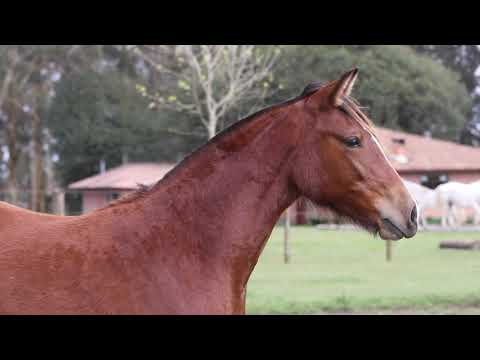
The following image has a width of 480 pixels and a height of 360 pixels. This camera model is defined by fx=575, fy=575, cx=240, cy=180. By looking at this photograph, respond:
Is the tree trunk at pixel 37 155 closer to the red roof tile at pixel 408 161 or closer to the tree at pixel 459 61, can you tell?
the red roof tile at pixel 408 161

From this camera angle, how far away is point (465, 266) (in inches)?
411

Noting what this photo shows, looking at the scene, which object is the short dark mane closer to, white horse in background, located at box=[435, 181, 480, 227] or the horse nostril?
the horse nostril

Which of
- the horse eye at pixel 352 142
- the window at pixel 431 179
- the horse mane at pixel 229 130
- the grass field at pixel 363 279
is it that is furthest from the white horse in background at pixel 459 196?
the horse eye at pixel 352 142

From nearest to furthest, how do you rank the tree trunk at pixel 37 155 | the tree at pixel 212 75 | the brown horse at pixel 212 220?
1. the brown horse at pixel 212 220
2. the tree at pixel 212 75
3. the tree trunk at pixel 37 155

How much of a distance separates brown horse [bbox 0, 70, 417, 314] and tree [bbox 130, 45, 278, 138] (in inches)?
429

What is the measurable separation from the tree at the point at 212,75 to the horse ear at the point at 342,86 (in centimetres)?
1095

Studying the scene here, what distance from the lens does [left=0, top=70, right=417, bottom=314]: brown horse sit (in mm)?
2426

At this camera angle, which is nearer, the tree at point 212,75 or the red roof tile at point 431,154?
the tree at point 212,75

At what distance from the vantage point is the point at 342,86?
2.62 meters

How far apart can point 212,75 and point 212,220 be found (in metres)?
15.2

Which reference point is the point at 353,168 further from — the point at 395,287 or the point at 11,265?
the point at 395,287

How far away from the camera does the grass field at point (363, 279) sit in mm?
7930

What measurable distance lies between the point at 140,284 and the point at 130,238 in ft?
0.73

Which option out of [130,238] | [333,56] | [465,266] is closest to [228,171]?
[130,238]
